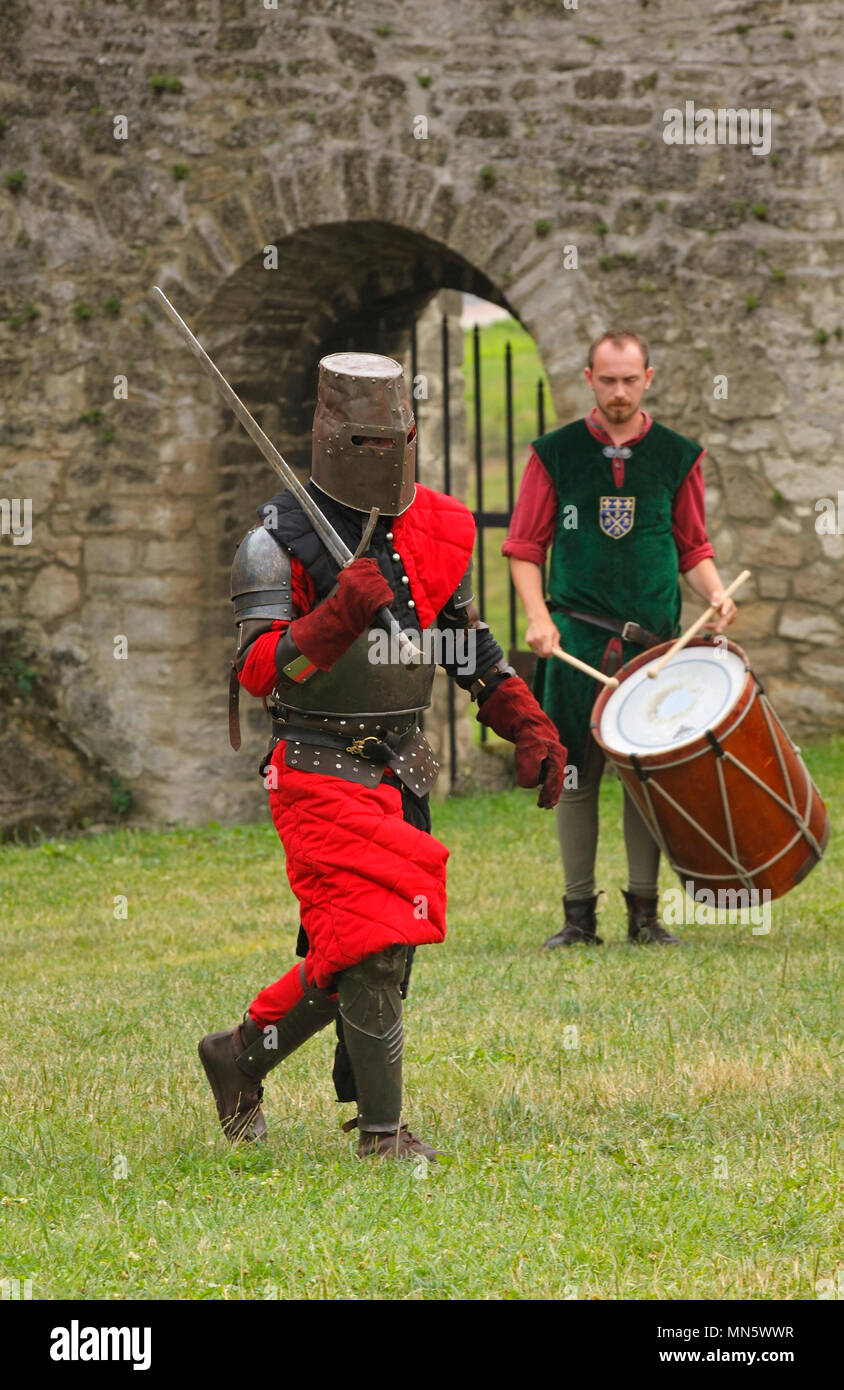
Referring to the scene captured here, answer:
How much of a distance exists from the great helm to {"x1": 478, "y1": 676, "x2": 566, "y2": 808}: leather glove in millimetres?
498

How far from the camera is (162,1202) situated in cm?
309

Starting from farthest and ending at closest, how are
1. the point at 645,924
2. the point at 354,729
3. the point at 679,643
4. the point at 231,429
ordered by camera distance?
the point at 231,429, the point at 645,924, the point at 679,643, the point at 354,729

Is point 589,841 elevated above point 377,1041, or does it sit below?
below

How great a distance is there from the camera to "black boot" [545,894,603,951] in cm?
556

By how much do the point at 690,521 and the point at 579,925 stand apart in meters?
1.31

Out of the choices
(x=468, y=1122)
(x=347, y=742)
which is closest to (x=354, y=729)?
(x=347, y=742)

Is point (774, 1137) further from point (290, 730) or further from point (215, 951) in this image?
point (215, 951)

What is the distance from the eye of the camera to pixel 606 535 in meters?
5.29

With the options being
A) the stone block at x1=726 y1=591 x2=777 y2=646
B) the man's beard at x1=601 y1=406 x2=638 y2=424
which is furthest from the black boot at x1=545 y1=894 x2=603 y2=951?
the stone block at x1=726 y1=591 x2=777 y2=646

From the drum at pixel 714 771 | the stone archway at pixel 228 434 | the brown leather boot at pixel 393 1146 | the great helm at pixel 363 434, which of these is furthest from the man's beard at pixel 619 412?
the stone archway at pixel 228 434

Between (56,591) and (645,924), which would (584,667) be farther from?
(56,591)

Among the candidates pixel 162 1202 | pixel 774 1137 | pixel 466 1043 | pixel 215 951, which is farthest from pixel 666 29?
pixel 162 1202

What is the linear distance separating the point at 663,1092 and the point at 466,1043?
0.66 metres

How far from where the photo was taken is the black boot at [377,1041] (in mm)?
3283
